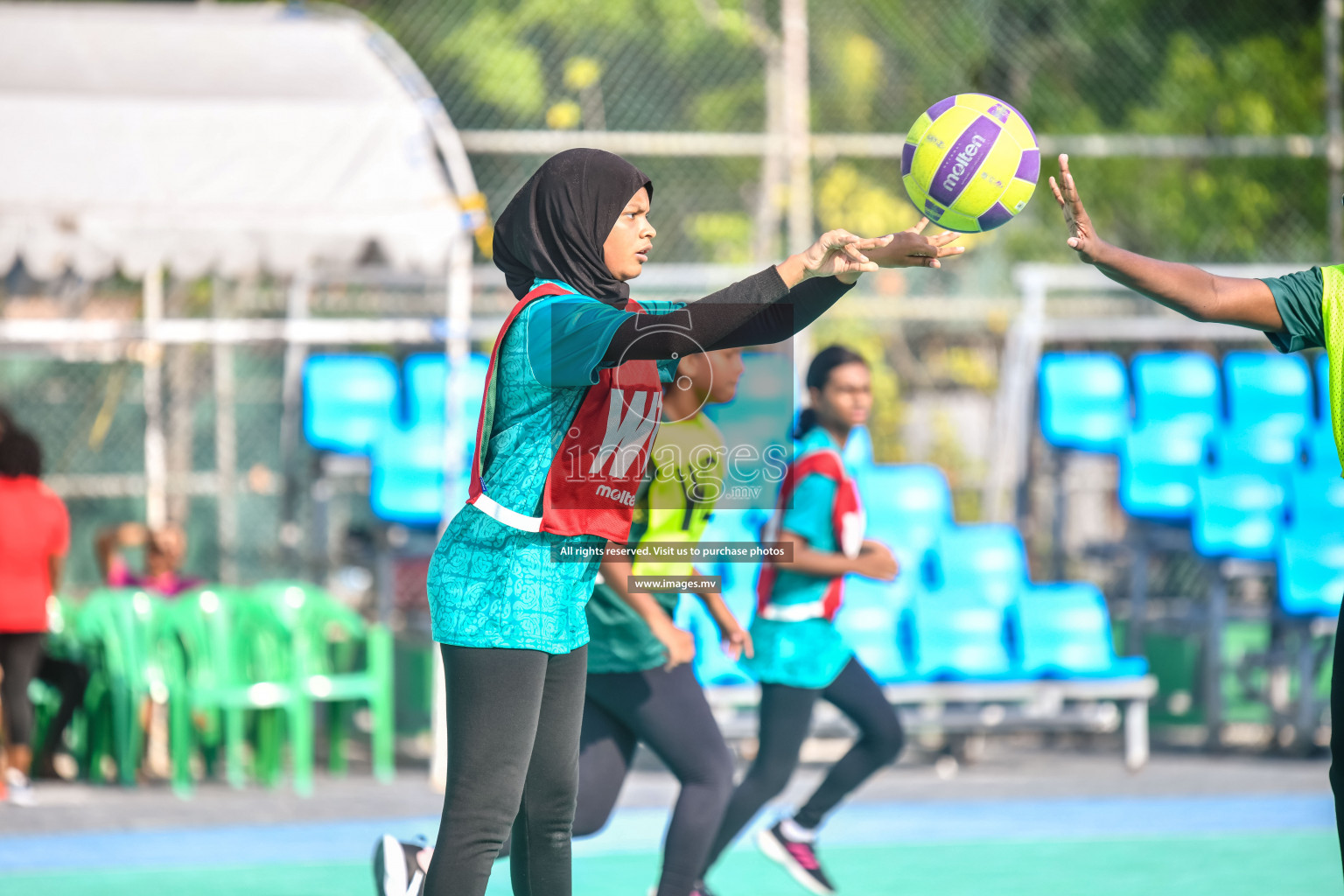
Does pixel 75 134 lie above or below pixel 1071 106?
below

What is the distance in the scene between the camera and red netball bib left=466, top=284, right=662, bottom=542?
154 inches

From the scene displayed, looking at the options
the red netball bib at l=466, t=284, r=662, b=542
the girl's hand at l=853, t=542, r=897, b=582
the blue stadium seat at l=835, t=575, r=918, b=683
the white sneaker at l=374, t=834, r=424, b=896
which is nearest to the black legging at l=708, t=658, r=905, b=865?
the girl's hand at l=853, t=542, r=897, b=582

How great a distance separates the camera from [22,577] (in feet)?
29.5

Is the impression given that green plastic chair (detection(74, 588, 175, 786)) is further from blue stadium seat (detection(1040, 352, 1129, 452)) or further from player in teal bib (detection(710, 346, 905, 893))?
blue stadium seat (detection(1040, 352, 1129, 452))

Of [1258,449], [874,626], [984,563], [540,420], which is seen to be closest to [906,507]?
[984,563]

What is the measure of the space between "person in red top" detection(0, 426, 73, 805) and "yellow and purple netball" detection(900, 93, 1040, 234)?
6284mm

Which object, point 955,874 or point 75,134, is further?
point 75,134

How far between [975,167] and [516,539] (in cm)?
162

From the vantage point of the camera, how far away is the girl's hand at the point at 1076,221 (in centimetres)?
395

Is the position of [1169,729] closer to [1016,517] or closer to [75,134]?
[1016,517]

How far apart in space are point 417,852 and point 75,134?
6121 mm

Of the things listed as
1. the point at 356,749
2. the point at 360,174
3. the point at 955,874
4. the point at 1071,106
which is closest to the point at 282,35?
the point at 360,174

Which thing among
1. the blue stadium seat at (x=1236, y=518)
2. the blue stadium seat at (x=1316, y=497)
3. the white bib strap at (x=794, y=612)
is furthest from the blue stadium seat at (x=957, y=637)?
the white bib strap at (x=794, y=612)

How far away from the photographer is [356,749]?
10945mm
